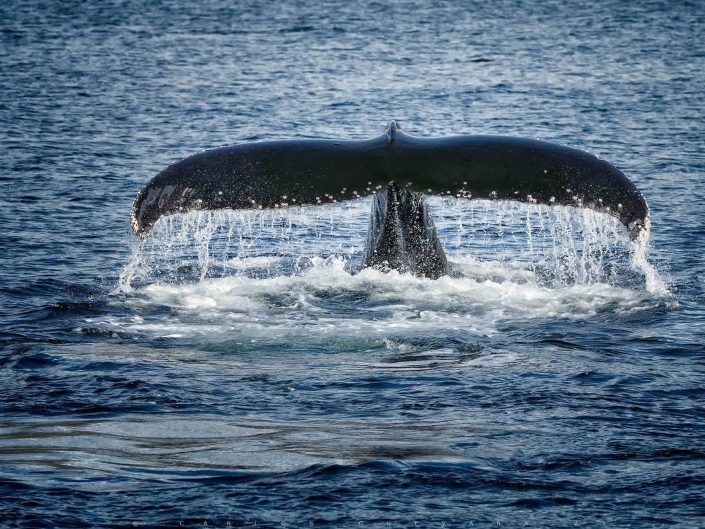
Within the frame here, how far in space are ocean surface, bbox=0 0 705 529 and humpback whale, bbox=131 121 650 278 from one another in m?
0.37

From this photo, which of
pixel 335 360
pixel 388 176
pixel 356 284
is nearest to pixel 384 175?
pixel 388 176

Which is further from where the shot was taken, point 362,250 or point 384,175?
point 362,250

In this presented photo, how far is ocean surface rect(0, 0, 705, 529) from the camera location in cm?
720

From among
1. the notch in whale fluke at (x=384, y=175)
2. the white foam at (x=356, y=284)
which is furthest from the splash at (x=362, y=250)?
the notch in whale fluke at (x=384, y=175)

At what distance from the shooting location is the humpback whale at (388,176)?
9.52 metres

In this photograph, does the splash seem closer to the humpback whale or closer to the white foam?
the white foam

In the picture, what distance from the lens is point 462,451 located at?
779 cm

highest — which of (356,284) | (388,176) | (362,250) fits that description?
(388,176)

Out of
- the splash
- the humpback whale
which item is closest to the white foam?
the splash

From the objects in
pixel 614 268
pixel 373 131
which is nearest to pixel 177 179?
pixel 614 268

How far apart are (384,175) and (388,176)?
0.03 meters

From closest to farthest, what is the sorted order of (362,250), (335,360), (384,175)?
(335,360) < (384,175) < (362,250)

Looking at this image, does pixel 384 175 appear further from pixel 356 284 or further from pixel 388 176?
pixel 356 284

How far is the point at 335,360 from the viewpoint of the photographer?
974 cm
